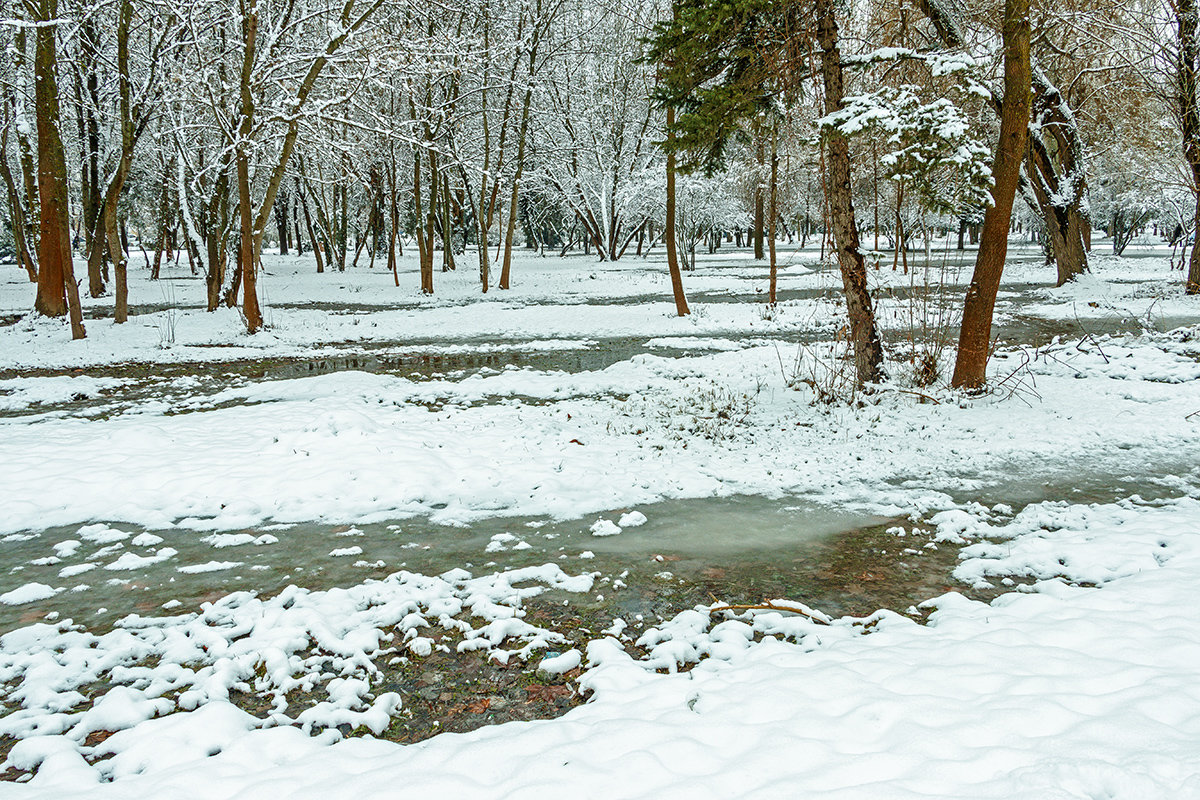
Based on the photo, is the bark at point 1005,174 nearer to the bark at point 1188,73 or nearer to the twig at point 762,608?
the twig at point 762,608

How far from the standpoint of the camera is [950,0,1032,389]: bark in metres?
8.05

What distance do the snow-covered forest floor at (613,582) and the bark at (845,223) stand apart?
0.54 metres

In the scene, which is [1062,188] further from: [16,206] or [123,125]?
[16,206]

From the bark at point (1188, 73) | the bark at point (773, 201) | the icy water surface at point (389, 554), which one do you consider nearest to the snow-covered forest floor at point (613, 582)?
the icy water surface at point (389, 554)

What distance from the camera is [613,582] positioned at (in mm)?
4930

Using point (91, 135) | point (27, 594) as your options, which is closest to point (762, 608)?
point (27, 594)

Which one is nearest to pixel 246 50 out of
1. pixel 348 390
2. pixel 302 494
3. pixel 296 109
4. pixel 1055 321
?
pixel 296 109

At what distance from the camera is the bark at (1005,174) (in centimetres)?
805

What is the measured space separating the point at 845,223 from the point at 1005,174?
6.20 ft

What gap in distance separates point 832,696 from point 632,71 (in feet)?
106

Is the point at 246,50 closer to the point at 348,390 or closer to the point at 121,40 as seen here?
the point at 121,40

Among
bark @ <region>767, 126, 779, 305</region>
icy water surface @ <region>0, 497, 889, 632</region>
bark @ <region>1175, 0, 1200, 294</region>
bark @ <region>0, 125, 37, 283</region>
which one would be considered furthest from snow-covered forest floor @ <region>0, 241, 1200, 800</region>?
bark @ <region>0, 125, 37, 283</region>

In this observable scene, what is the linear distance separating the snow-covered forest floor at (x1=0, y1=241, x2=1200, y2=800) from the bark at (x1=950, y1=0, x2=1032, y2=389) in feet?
3.22

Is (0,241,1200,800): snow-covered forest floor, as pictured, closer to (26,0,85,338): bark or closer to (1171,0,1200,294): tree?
(26,0,85,338): bark
